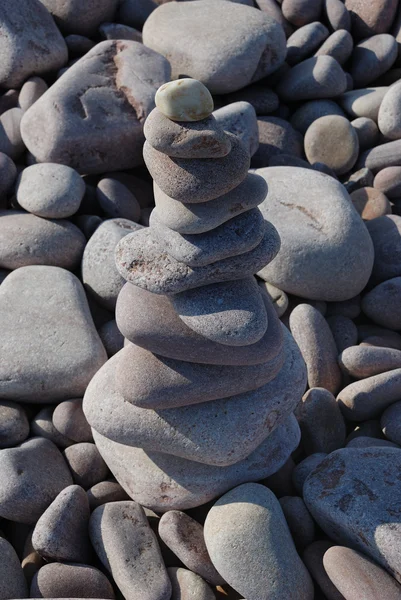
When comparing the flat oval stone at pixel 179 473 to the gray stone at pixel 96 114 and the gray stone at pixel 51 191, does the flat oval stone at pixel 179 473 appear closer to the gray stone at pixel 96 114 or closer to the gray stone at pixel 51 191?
the gray stone at pixel 51 191

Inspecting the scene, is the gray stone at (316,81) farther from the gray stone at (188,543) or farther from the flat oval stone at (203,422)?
the gray stone at (188,543)

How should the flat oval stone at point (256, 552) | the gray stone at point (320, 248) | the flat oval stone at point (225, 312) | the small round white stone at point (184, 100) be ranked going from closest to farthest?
the small round white stone at point (184, 100), the flat oval stone at point (225, 312), the flat oval stone at point (256, 552), the gray stone at point (320, 248)

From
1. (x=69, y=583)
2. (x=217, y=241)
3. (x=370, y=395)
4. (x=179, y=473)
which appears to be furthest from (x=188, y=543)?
(x=217, y=241)

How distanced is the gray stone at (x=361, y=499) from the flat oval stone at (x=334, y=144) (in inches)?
111

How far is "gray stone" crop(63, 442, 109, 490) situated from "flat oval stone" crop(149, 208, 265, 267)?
1.37m

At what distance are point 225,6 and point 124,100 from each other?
1.58 meters

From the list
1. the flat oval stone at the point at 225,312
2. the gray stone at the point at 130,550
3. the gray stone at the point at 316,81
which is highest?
the gray stone at the point at 316,81

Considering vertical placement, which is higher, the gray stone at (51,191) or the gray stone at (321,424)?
the gray stone at (51,191)

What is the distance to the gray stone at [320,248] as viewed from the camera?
13.8ft

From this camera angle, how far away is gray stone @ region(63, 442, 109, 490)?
3.48 meters

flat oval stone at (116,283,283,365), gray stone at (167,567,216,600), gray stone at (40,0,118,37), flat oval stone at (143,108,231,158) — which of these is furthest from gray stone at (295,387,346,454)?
gray stone at (40,0,118,37)

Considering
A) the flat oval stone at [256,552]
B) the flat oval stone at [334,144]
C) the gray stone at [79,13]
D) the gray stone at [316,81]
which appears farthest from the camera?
the gray stone at [79,13]

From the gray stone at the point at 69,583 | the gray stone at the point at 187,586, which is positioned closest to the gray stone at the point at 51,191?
the gray stone at the point at 69,583

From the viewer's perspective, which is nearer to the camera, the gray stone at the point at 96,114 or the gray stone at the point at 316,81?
the gray stone at the point at 96,114
